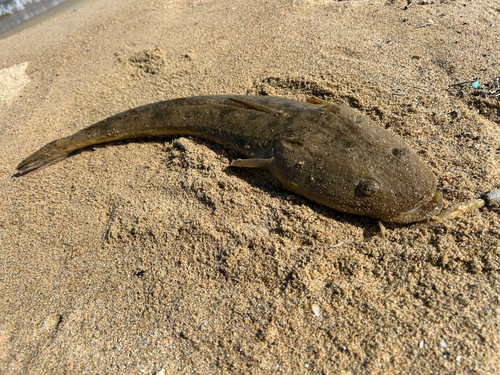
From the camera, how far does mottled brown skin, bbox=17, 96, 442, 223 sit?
242 cm

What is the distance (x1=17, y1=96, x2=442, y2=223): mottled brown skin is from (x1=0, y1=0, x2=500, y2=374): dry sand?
0.56ft

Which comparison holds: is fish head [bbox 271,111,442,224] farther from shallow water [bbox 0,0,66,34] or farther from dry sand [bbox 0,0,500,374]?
shallow water [bbox 0,0,66,34]

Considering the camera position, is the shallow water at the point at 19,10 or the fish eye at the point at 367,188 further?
the shallow water at the point at 19,10

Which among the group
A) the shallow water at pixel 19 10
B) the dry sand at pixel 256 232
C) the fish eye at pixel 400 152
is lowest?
the dry sand at pixel 256 232

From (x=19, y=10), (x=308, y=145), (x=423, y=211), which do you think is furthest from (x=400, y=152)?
(x=19, y=10)

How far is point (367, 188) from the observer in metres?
2.43

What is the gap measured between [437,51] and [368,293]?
10.7 feet

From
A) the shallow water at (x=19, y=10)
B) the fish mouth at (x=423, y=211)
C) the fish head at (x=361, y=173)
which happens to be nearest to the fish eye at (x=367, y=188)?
the fish head at (x=361, y=173)

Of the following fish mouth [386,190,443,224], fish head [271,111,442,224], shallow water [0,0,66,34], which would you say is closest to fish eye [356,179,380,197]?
fish head [271,111,442,224]

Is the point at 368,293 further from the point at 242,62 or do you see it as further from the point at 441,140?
the point at 242,62

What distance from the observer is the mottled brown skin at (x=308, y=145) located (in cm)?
242

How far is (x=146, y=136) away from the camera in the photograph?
3.91 meters

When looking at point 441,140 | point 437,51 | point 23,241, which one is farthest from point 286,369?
point 437,51

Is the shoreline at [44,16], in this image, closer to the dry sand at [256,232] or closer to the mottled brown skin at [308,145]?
the dry sand at [256,232]
